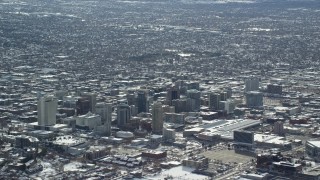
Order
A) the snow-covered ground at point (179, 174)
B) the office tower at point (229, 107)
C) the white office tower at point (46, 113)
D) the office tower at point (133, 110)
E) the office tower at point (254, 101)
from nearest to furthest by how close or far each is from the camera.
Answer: the snow-covered ground at point (179, 174), the white office tower at point (46, 113), the office tower at point (133, 110), the office tower at point (229, 107), the office tower at point (254, 101)

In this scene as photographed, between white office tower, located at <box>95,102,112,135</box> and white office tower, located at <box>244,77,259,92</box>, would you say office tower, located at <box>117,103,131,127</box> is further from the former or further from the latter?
white office tower, located at <box>244,77,259,92</box>

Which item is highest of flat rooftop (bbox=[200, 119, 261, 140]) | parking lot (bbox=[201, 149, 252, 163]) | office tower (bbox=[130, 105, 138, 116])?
office tower (bbox=[130, 105, 138, 116])

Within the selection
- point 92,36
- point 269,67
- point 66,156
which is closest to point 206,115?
point 66,156

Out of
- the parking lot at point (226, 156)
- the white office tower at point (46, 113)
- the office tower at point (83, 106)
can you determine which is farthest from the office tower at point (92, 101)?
the parking lot at point (226, 156)

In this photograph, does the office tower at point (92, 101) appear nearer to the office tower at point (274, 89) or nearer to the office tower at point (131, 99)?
the office tower at point (131, 99)

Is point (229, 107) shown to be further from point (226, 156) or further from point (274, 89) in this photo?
point (226, 156)

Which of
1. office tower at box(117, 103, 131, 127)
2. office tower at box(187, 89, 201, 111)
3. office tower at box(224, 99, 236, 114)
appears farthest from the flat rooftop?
office tower at box(117, 103, 131, 127)
